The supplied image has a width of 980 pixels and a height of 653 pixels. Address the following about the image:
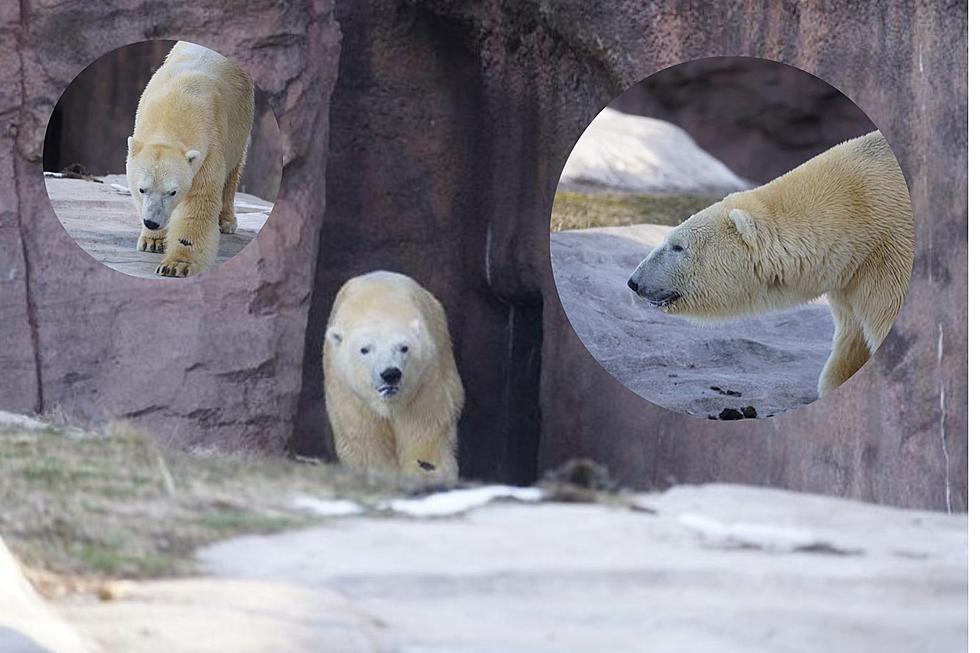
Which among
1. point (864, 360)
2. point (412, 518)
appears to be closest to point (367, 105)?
point (412, 518)

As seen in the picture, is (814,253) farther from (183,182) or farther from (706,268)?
(183,182)

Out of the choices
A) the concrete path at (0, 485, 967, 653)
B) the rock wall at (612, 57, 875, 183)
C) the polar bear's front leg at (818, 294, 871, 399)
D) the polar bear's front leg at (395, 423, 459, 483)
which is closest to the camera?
the concrete path at (0, 485, 967, 653)

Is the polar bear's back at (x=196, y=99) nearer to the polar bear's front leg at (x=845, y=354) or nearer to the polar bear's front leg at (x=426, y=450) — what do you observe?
the polar bear's front leg at (x=426, y=450)

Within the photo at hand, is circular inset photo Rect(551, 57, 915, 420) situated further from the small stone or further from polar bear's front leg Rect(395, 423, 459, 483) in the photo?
polar bear's front leg Rect(395, 423, 459, 483)

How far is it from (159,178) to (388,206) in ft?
2.70

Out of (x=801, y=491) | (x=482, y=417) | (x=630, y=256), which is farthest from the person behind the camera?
(x=630, y=256)

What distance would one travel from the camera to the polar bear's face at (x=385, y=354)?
11.7 feet

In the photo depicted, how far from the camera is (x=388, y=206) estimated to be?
146 inches

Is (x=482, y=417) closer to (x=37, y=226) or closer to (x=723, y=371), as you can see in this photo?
(x=723, y=371)

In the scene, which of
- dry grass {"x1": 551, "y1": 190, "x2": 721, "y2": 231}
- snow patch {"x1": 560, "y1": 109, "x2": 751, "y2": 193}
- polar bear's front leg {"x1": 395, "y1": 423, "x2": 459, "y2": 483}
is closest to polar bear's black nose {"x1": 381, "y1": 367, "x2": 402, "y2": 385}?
polar bear's front leg {"x1": 395, "y1": 423, "x2": 459, "y2": 483}

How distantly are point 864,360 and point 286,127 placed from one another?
1.93m

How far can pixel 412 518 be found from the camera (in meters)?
2.98

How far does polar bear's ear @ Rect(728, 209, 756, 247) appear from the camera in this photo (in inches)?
159

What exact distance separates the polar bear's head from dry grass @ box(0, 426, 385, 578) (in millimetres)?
963
